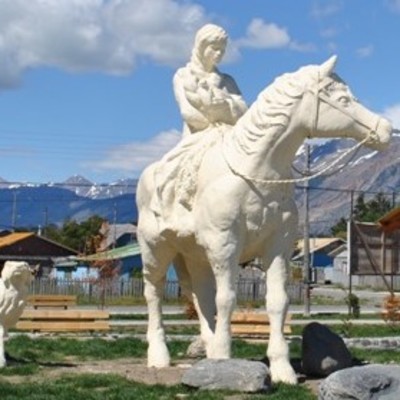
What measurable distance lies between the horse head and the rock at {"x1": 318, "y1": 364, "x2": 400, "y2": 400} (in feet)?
11.4

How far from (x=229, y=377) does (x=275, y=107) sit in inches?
113

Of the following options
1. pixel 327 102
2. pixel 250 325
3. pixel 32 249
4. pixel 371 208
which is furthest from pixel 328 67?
pixel 371 208

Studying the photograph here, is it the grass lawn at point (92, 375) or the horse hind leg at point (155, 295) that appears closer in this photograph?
the grass lawn at point (92, 375)

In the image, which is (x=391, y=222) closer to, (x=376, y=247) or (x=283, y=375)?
(x=376, y=247)

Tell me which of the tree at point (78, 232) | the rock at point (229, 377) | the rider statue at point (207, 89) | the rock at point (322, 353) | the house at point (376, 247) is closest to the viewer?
the rock at point (229, 377)

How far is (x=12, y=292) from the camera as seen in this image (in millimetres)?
12602

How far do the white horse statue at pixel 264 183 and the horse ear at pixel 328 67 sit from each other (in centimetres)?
1

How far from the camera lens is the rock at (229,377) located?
388 inches

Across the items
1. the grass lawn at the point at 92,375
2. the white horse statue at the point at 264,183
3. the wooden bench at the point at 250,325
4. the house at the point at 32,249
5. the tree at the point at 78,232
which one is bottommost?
the grass lawn at the point at 92,375

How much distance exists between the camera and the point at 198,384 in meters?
9.95

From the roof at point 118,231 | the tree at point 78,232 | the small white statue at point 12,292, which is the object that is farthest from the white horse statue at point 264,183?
the roof at point 118,231

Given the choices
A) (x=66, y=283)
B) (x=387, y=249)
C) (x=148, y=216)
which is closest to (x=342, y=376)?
(x=148, y=216)

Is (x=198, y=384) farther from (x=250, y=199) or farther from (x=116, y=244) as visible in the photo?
(x=116, y=244)

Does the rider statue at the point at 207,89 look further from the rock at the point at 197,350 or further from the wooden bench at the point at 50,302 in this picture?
the wooden bench at the point at 50,302
